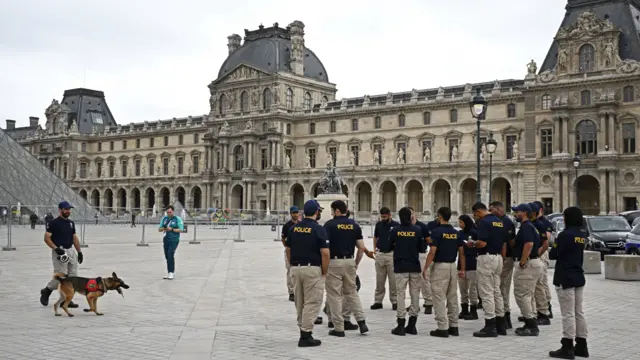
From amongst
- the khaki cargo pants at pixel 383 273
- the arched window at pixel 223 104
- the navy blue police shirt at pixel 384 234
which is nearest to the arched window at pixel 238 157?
the arched window at pixel 223 104

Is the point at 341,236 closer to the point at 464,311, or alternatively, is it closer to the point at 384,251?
the point at 384,251

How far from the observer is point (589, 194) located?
57375 millimetres

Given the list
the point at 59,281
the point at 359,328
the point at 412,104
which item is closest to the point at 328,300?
the point at 359,328

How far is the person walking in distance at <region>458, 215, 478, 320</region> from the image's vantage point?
38.4ft

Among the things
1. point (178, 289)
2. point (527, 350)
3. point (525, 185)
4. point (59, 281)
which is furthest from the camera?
point (525, 185)

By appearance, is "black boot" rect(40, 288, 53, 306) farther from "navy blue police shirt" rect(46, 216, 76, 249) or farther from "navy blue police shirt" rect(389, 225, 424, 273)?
"navy blue police shirt" rect(389, 225, 424, 273)

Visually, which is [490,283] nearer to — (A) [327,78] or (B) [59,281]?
(B) [59,281]

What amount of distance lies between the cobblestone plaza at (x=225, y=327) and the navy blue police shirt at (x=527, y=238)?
4.11ft

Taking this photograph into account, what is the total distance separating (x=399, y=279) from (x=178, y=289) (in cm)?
632

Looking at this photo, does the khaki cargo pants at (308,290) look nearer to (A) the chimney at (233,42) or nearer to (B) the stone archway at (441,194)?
(B) the stone archway at (441,194)

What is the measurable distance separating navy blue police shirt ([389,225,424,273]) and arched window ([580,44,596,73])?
4868 cm

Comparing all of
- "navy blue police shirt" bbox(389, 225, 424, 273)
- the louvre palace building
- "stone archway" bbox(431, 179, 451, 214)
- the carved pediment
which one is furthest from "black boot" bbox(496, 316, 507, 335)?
the carved pediment

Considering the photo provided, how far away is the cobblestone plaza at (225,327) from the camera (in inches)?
360

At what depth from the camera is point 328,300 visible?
10664 mm
